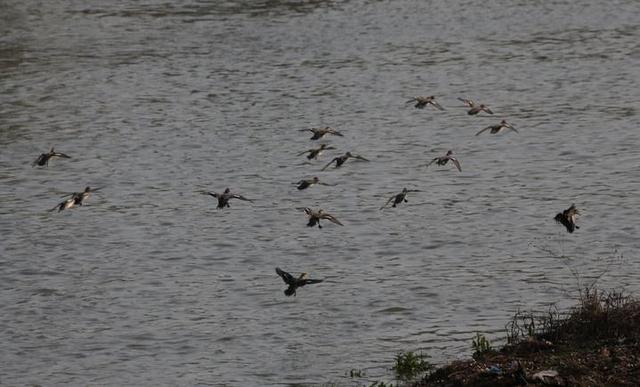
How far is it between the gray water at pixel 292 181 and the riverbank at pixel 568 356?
2192 millimetres

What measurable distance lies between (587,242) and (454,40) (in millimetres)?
26613

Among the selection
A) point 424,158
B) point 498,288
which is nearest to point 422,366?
point 498,288

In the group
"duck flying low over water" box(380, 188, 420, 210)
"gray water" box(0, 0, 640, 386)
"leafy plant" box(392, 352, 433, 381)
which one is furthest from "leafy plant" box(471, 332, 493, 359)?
"duck flying low over water" box(380, 188, 420, 210)

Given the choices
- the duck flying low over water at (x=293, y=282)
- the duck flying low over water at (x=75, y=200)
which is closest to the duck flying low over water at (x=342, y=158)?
the duck flying low over water at (x=75, y=200)

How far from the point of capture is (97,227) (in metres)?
29.3

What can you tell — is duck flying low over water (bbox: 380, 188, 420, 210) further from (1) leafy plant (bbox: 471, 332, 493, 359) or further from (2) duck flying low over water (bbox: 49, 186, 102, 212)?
(1) leafy plant (bbox: 471, 332, 493, 359)

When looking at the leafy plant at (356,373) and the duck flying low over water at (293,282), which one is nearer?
the leafy plant at (356,373)

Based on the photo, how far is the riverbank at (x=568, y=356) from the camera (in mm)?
15672

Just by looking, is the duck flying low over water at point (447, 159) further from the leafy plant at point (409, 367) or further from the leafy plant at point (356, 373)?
the leafy plant at point (409, 367)

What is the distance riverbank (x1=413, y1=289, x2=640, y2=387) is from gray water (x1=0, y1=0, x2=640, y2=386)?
219 centimetres

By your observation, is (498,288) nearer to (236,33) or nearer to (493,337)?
(493,337)

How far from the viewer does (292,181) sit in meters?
33.1

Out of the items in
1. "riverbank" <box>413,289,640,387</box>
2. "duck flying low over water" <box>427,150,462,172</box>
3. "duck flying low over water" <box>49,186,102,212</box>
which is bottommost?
"riverbank" <box>413,289,640,387</box>

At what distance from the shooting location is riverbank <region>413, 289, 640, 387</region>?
51.4ft
